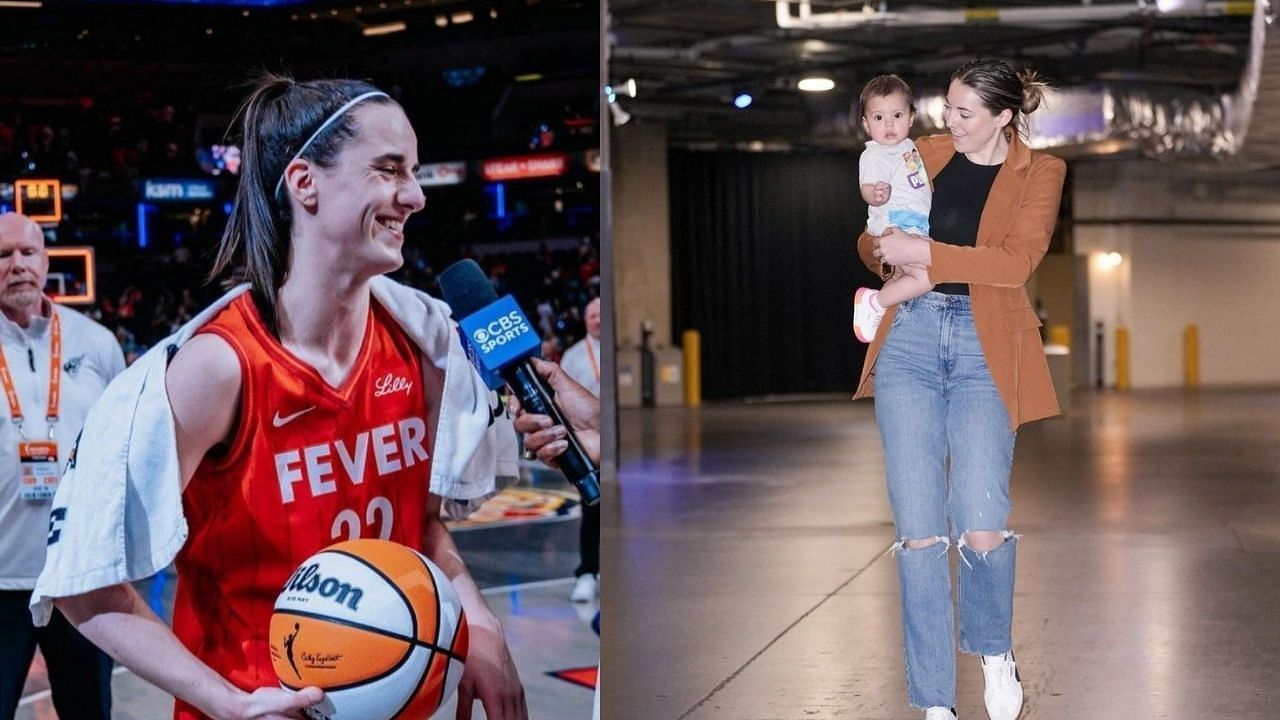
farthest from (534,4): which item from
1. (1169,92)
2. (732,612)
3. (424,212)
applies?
(1169,92)

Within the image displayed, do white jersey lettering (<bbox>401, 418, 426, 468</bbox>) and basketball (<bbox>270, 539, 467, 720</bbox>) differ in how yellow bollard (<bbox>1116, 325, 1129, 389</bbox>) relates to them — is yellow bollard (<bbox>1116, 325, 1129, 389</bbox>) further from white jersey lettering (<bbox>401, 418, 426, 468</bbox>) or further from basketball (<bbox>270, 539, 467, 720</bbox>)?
basketball (<bbox>270, 539, 467, 720</bbox>)

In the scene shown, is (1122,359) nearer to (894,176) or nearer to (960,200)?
(960,200)

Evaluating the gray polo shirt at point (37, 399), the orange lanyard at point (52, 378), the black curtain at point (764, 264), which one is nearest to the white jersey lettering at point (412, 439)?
the gray polo shirt at point (37, 399)

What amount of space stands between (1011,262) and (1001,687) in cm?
97

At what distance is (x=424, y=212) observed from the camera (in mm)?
2572

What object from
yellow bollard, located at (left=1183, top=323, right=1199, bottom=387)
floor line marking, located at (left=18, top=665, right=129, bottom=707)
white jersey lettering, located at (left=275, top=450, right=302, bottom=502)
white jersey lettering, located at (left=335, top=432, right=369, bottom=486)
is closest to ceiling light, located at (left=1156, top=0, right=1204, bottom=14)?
floor line marking, located at (left=18, top=665, right=129, bottom=707)

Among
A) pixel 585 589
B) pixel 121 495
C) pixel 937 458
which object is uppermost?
pixel 121 495

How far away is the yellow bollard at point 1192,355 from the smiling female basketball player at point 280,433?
2385 cm

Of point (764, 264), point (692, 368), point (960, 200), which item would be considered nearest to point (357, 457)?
point (960, 200)

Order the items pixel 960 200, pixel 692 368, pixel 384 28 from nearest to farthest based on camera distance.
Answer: pixel 384 28 < pixel 960 200 < pixel 692 368

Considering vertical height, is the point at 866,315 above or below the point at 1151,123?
below

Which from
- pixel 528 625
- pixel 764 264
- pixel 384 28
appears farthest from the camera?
pixel 764 264

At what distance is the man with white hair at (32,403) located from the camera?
307 cm

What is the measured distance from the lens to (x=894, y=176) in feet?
10.4
